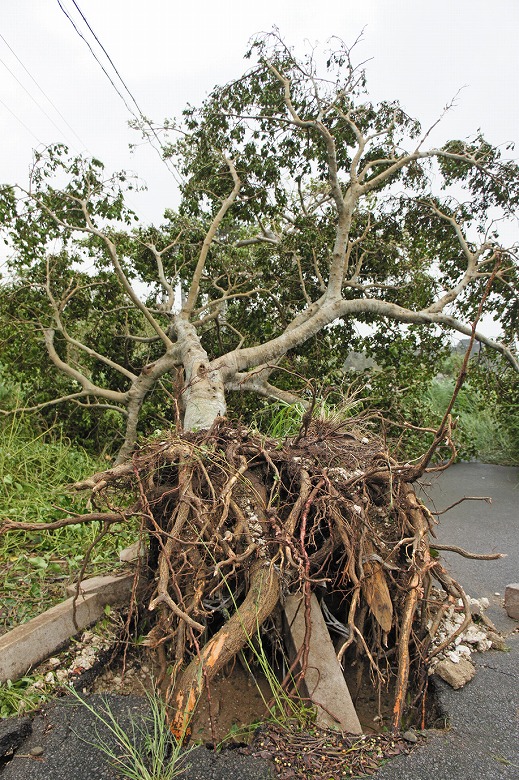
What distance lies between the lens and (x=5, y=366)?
6820 millimetres

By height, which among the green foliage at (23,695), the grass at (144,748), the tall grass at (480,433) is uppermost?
the tall grass at (480,433)

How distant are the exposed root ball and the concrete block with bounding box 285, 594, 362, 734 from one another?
120 millimetres

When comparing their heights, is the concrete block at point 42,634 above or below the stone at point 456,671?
below

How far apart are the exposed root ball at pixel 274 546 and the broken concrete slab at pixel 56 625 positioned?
31 centimetres

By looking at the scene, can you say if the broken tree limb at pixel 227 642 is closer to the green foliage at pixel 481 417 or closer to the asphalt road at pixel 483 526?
the asphalt road at pixel 483 526

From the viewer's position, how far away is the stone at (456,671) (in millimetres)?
2543

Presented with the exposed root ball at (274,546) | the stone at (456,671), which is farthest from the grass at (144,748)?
the stone at (456,671)

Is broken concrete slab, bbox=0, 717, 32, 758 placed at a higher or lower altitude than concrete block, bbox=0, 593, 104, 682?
lower

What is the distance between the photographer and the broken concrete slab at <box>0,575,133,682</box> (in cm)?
245

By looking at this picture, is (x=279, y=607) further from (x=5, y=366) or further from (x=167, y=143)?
(x=167, y=143)

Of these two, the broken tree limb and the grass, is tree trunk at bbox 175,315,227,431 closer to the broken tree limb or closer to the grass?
the broken tree limb

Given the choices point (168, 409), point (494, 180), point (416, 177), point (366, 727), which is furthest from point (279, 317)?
point (366, 727)

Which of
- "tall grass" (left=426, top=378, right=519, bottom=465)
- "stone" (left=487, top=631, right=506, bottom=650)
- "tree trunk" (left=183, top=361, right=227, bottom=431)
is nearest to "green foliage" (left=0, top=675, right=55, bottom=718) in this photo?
"tree trunk" (left=183, top=361, right=227, bottom=431)

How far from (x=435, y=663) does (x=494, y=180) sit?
21.9 ft
